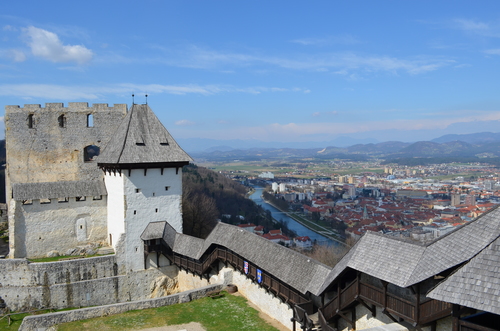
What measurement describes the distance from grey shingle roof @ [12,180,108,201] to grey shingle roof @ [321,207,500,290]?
1509 centimetres

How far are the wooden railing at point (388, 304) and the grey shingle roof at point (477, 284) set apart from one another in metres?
0.77

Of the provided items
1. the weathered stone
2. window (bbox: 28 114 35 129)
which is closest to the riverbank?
the weathered stone

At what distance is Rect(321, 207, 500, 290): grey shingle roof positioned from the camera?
8.32 m

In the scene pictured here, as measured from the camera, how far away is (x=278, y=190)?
109188 millimetres

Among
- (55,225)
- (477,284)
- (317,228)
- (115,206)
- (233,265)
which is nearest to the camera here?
(477,284)

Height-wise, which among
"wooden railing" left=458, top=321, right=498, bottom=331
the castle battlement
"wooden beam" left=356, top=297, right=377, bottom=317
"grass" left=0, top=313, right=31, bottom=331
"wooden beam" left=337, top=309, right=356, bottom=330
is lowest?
"grass" left=0, top=313, right=31, bottom=331

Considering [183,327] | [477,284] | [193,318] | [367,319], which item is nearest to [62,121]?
[193,318]

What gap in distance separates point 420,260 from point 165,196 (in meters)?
13.6

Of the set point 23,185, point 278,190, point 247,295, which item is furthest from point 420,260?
point 278,190

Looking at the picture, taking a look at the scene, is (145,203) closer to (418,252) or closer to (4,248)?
(4,248)

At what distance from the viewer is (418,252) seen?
30.3ft

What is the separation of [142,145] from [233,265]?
748cm

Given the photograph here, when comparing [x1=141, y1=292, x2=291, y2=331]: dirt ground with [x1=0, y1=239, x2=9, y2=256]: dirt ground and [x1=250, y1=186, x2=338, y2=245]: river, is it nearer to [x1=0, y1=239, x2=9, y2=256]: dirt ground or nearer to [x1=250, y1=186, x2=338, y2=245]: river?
[x1=0, y1=239, x2=9, y2=256]: dirt ground

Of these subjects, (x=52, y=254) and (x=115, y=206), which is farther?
(x=52, y=254)
